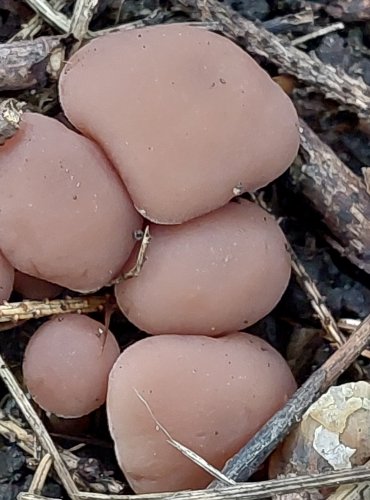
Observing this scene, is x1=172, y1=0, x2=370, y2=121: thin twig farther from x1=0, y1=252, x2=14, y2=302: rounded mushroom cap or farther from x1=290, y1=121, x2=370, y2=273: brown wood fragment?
x1=0, y1=252, x2=14, y2=302: rounded mushroom cap

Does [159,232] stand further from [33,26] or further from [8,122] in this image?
[33,26]

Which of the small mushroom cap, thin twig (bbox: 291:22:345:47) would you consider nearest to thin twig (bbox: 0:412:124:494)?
the small mushroom cap

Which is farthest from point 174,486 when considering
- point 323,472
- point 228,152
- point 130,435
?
point 228,152

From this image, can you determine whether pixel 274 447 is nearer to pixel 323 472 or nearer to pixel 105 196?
pixel 323 472

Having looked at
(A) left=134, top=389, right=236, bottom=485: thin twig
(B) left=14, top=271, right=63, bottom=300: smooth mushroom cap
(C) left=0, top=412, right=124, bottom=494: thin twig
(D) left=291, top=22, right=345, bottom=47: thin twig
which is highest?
(D) left=291, top=22, right=345, bottom=47: thin twig

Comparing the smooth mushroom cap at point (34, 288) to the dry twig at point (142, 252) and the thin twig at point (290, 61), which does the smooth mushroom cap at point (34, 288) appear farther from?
the thin twig at point (290, 61)

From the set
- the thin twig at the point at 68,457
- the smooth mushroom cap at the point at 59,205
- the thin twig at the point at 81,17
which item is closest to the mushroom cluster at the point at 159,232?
the smooth mushroom cap at the point at 59,205

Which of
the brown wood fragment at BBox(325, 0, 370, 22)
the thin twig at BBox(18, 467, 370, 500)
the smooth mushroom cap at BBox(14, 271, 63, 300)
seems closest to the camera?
the thin twig at BBox(18, 467, 370, 500)
